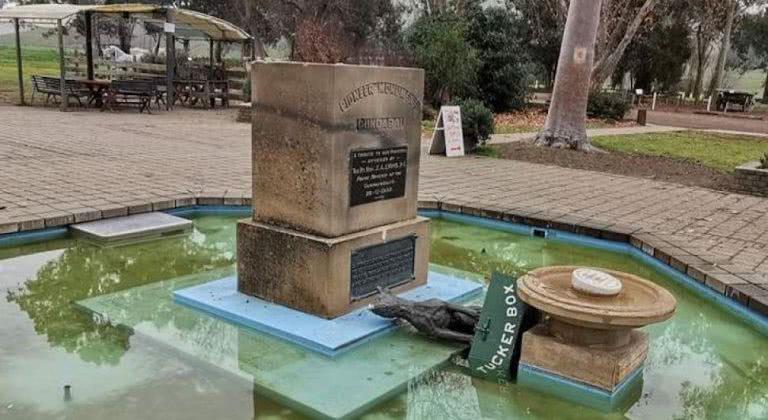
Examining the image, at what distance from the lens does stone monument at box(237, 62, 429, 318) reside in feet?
12.3

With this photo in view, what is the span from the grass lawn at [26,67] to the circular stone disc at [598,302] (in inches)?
666

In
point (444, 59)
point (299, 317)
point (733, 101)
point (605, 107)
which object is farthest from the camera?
point (733, 101)

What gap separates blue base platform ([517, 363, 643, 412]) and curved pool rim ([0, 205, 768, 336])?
141cm

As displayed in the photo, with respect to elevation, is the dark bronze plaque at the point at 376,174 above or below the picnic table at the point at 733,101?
below

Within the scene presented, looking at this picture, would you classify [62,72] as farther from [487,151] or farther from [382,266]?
[382,266]

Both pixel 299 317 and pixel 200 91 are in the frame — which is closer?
pixel 299 317

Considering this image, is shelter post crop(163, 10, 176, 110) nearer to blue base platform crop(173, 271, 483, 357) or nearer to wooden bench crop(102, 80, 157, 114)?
wooden bench crop(102, 80, 157, 114)

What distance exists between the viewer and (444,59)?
16172 millimetres

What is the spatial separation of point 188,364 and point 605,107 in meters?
18.0

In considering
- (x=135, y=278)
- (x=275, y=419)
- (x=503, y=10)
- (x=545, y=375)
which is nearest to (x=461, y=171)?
(x=135, y=278)

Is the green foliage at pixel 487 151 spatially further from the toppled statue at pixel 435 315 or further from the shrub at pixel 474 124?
the toppled statue at pixel 435 315

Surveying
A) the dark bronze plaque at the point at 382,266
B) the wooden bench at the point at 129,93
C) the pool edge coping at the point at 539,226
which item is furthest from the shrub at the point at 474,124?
the wooden bench at the point at 129,93

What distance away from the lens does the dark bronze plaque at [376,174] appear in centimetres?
387

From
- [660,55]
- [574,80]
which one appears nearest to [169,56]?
[574,80]
